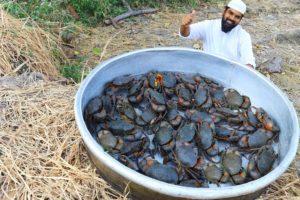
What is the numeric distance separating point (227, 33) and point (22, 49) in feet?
5.90

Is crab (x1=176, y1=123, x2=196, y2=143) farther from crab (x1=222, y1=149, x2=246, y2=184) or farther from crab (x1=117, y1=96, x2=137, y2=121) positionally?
crab (x1=117, y1=96, x2=137, y2=121)

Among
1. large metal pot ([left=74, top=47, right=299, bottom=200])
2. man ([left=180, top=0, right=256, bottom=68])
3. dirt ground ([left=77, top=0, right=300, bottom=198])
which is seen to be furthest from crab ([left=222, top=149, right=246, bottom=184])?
dirt ground ([left=77, top=0, right=300, bottom=198])

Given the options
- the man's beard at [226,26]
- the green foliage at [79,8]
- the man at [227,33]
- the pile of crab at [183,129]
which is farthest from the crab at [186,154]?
the green foliage at [79,8]

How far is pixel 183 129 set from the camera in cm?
249

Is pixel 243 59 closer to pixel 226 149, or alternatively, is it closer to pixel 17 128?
pixel 226 149

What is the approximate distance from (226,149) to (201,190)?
0.60 metres

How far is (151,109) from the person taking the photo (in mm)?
2672

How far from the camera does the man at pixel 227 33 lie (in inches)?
134

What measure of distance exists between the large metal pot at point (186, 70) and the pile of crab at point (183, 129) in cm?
7

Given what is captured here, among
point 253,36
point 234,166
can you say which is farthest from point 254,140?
point 253,36

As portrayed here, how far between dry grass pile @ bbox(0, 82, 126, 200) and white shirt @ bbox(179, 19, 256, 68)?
1311mm

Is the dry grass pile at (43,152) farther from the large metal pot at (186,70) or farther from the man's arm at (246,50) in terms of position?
the man's arm at (246,50)

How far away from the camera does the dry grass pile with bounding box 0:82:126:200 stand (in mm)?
2266

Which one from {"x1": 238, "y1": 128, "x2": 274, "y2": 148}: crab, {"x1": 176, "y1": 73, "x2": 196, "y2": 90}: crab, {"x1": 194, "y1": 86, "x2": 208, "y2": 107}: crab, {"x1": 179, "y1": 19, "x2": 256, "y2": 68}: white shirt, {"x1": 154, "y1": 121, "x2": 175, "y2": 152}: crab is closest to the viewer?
{"x1": 154, "y1": 121, "x2": 175, "y2": 152}: crab
